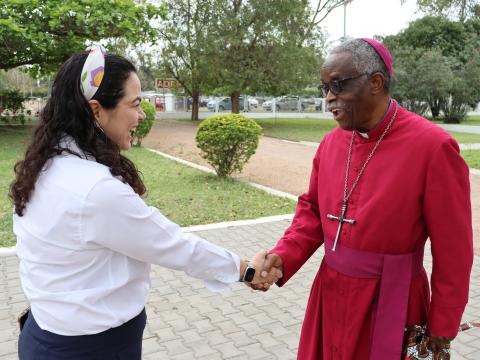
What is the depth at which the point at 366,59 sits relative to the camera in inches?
77.9

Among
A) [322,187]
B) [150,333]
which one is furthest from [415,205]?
[150,333]

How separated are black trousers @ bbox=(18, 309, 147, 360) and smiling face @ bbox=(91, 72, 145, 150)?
707 mm

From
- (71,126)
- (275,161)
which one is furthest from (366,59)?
(275,161)

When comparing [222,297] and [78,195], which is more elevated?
[78,195]

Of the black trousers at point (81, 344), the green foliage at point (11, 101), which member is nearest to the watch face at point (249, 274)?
the black trousers at point (81, 344)

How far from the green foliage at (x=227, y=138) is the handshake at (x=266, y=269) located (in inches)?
262

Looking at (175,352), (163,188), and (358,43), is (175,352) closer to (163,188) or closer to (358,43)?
(358,43)

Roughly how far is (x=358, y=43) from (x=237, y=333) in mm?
2610

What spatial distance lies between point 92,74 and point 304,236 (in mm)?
1306

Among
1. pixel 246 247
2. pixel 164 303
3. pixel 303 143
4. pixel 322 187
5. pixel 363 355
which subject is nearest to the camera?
pixel 363 355

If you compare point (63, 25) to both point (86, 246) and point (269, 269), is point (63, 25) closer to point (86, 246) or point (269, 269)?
point (269, 269)

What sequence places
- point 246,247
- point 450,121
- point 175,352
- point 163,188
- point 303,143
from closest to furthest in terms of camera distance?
point 175,352 → point 246,247 → point 163,188 → point 303,143 → point 450,121

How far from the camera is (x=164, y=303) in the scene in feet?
14.4

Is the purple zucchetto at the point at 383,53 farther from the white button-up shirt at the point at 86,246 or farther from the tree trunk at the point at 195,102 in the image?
the tree trunk at the point at 195,102
